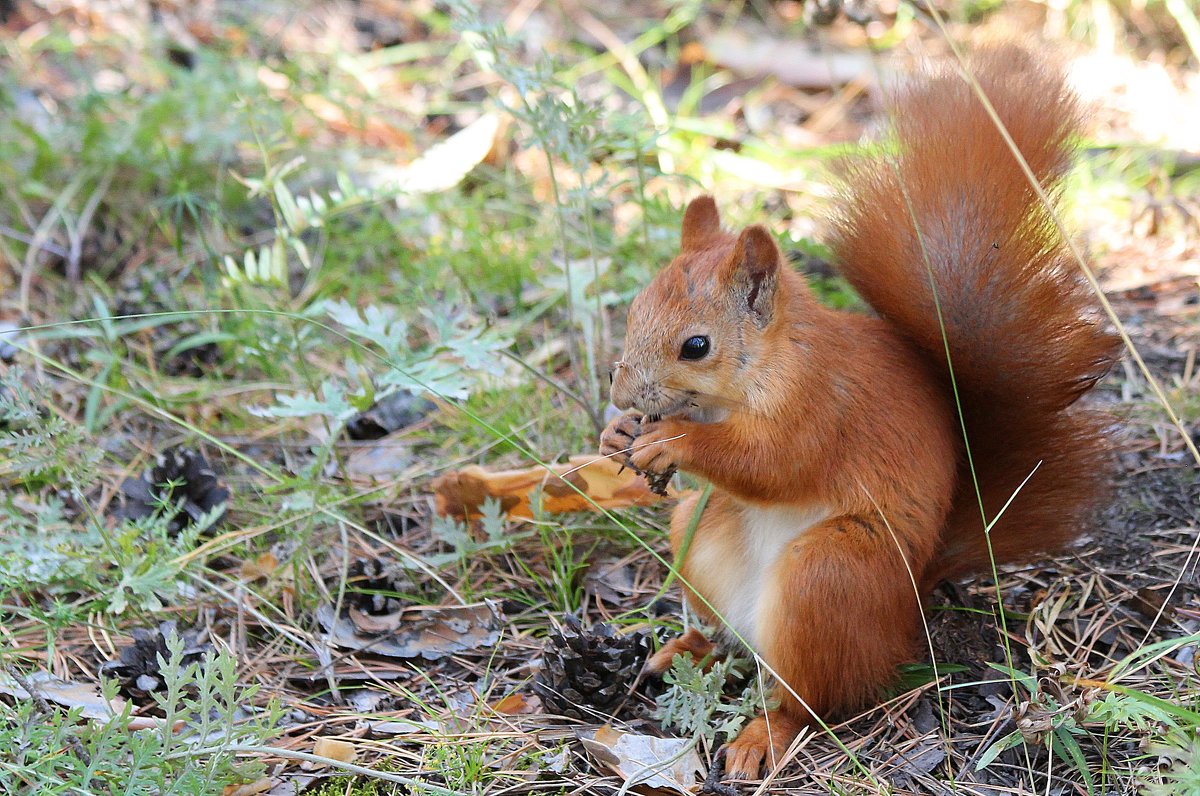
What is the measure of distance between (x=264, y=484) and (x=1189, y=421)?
6.35ft

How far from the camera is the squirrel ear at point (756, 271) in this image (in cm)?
171

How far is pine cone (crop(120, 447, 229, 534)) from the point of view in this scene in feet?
7.41

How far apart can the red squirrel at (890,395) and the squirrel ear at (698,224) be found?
112 millimetres

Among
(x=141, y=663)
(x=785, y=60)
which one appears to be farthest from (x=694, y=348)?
(x=785, y=60)

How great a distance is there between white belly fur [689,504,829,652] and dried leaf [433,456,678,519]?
11.1 inches

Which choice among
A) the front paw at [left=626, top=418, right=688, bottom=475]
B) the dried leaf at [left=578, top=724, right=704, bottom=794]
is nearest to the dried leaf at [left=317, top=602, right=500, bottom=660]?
the dried leaf at [left=578, top=724, right=704, bottom=794]

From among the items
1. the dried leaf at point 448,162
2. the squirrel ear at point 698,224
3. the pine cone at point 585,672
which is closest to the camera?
the pine cone at point 585,672

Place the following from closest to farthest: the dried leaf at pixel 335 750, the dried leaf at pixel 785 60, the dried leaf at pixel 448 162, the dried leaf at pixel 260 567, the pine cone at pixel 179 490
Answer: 1. the dried leaf at pixel 335 750
2. the dried leaf at pixel 260 567
3. the pine cone at pixel 179 490
4. the dried leaf at pixel 448 162
5. the dried leaf at pixel 785 60

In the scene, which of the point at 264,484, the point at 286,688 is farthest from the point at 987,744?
the point at 264,484

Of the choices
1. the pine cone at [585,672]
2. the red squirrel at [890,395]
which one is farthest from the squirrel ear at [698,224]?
the pine cone at [585,672]

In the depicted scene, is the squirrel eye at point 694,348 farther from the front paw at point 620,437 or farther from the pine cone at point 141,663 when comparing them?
the pine cone at point 141,663

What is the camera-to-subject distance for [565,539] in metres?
2.13

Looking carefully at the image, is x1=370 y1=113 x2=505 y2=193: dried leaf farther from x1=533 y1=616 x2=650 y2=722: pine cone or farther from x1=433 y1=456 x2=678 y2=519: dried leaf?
x1=533 y1=616 x2=650 y2=722: pine cone

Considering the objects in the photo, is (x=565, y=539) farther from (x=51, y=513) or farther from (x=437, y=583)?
(x=51, y=513)
